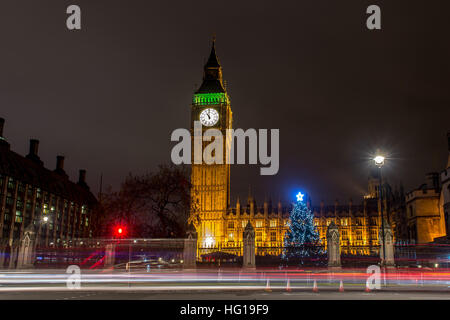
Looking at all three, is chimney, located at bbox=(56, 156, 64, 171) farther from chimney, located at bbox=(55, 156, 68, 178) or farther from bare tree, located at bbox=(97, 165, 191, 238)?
bare tree, located at bbox=(97, 165, 191, 238)

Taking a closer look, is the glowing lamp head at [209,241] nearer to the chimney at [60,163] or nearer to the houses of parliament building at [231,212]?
the houses of parliament building at [231,212]

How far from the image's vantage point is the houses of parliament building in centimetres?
9269

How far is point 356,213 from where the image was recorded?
311ft

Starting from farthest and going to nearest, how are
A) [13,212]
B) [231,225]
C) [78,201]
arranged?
[78,201]
[231,225]
[13,212]

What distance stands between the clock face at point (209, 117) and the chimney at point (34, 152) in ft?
Result: 127

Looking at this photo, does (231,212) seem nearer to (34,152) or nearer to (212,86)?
(212,86)

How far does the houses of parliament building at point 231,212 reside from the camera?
92688 mm

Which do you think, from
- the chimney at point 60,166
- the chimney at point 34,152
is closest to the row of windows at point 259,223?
the chimney at point 34,152

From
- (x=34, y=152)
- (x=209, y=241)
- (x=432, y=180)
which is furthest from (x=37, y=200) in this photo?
(x=432, y=180)

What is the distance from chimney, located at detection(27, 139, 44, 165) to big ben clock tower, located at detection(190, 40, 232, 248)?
→ 35.9 m
